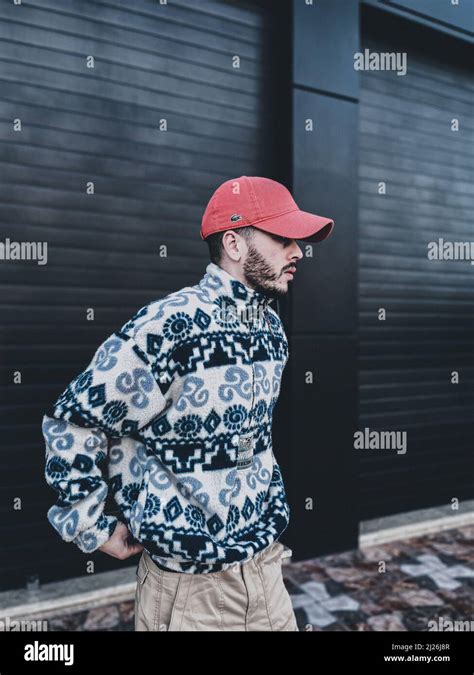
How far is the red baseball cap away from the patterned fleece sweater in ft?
0.98

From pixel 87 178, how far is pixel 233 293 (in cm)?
280

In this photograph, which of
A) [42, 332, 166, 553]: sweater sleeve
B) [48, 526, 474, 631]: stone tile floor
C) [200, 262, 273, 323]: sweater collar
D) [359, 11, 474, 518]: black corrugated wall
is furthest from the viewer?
[359, 11, 474, 518]: black corrugated wall

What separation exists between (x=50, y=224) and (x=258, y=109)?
2.21 metres

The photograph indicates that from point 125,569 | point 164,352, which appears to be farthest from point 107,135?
point 125,569

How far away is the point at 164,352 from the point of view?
1.75 meters

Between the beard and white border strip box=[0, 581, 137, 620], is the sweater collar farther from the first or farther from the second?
white border strip box=[0, 581, 137, 620]

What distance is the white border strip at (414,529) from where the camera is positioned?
5332 millimetres

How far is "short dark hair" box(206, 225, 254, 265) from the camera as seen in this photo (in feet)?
6.57

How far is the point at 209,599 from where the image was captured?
186cm

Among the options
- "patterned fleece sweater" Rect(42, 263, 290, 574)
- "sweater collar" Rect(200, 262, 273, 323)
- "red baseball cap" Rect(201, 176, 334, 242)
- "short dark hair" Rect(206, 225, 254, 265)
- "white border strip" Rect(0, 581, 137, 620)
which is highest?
"red baseball cap" Rect(201, 176, 334, 242)

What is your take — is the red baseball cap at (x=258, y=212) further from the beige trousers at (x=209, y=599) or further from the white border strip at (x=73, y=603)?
the white border strip at (x=73, y=603)

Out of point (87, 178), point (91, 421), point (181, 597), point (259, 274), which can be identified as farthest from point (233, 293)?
point (87, 178)

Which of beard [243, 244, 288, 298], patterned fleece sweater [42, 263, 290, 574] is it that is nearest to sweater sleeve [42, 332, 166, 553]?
patterned fleece sweater [42, 263, 290, 574]

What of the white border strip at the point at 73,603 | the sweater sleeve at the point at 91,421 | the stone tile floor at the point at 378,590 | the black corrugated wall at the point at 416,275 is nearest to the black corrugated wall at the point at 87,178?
the white border strip at the point at 73,603
